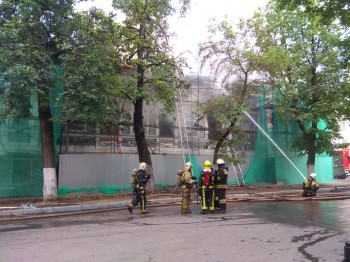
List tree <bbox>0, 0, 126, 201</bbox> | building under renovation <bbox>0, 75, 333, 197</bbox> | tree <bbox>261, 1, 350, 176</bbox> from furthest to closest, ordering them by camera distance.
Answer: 1. tree <bbox>261, 1, 350, 176</bbox>
2. building under renovation <bbox>0, 75, 333, 197</bbox>
3. tree <bbox>0, 0, 126, 201</bbox>

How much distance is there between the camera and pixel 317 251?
6.01 metres

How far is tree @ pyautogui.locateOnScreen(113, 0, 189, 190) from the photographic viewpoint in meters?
15.3

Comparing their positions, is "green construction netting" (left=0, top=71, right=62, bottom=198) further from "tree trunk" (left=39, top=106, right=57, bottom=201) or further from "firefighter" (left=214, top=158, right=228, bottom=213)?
"firefighter" (left=214, top=158, right=228, bottom=213)

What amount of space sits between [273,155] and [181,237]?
57.6ft

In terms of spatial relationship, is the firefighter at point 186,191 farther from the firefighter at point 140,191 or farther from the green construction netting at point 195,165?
the green construction netting at point 195,165

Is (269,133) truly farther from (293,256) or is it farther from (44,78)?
(293,256)

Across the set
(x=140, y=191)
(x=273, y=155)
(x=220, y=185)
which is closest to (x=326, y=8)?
(x=220, y=185)

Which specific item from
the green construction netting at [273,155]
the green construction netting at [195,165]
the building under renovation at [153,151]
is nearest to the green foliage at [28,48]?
the building under renovation at [153,151]

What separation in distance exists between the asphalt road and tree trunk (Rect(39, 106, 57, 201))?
11.9 feet

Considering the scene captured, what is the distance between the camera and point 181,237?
7121mm

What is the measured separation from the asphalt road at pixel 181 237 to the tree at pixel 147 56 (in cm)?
634

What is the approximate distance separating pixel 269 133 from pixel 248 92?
19.4ft

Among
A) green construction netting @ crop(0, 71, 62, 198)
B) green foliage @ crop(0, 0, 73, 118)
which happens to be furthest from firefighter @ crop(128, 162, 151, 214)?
green construction netting @ crop(0, 71, 62, 198)

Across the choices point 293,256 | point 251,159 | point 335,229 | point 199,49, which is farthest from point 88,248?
point 251,159
